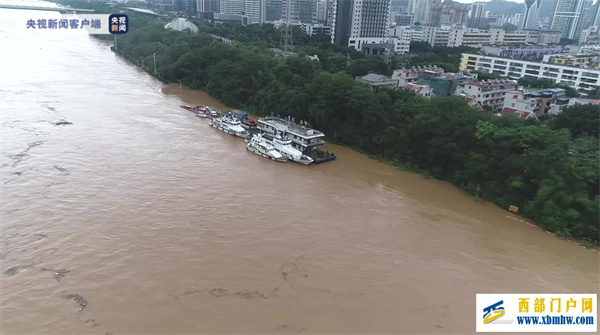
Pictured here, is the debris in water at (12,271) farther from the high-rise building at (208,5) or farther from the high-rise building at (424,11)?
the high-rise building at (424,11)

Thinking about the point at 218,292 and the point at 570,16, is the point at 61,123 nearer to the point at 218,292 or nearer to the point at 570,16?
the point at 218,292

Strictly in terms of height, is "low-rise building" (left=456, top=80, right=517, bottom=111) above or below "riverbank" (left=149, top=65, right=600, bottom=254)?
above

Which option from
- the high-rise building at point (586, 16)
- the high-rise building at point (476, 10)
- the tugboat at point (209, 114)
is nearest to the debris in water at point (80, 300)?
the tugboat at point (209, 114)

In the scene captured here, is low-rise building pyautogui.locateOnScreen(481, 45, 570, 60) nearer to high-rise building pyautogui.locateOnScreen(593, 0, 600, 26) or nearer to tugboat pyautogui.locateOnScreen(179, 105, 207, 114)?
tugboat pyautogui.locateOnScreen(179, 105, 207, 114)

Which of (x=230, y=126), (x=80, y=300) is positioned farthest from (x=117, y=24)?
(x=80, y=300)

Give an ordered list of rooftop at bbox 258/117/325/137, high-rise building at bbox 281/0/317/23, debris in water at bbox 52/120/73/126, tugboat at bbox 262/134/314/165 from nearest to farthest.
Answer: tugboat at bbox 262/134/314/165 < rooftop at bbox 258/117/325/137 < debris in water at bbox 52/120/73/126 < high-rise building at bbox 281/0/317/23

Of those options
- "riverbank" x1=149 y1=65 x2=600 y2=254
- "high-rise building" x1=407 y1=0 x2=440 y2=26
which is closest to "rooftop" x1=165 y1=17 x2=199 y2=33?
"riverbank" x1=149 y1=65 x2=600 y2=254

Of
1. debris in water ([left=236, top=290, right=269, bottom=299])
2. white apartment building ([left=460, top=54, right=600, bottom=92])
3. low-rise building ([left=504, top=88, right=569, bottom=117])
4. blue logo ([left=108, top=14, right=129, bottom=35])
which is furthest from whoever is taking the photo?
white apartment building ([left=460, top=54, right=600, bottom=92])
